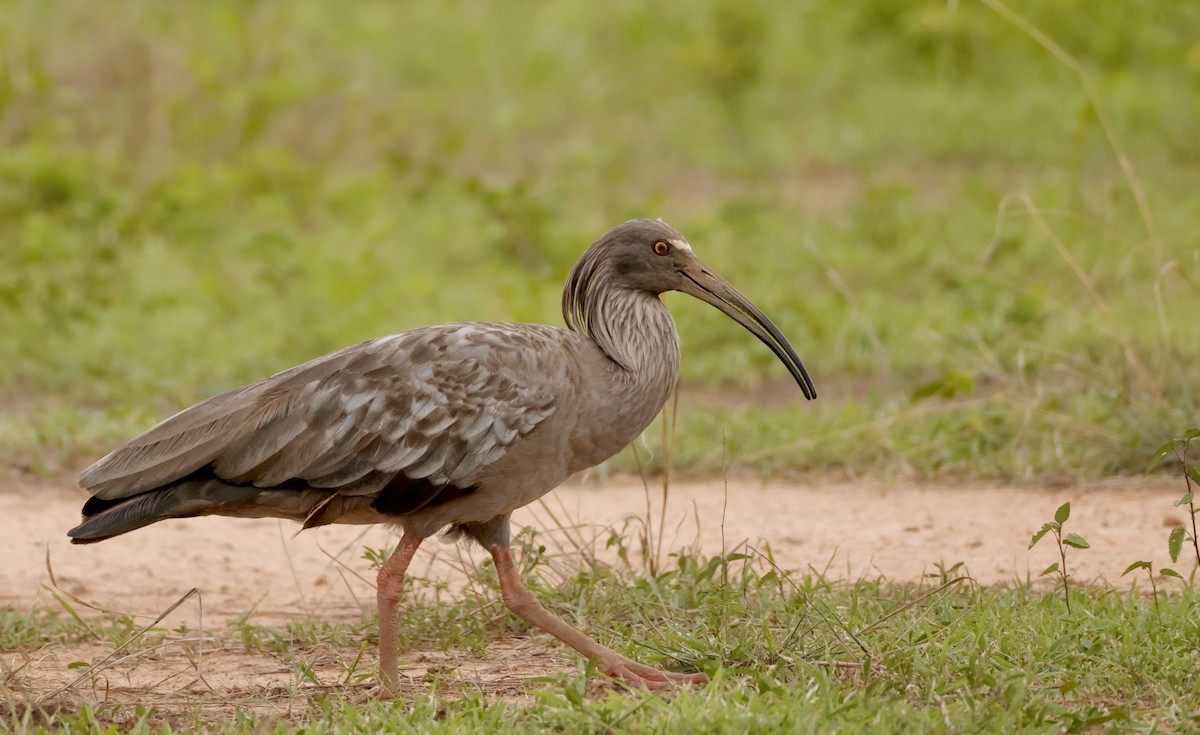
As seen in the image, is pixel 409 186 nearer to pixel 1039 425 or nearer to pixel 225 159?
pixel 225 159

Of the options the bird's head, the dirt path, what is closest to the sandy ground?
the dirt path

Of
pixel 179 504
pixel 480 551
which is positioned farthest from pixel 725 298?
pixel 480 551

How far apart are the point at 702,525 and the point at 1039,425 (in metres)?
1.77

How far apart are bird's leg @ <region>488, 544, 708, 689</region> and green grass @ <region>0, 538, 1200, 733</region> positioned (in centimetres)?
8

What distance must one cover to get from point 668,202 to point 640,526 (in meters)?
6.18

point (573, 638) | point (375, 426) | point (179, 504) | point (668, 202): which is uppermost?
point (668, 202)

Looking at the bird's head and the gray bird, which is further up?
the bird's head

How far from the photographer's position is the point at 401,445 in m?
4.49

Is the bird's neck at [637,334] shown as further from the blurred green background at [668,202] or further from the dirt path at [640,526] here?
the blurred green background at [668,202]

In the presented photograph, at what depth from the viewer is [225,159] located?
11.7 metres

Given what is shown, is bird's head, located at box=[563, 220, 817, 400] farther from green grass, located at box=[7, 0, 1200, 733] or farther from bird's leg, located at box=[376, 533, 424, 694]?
bird's leg, located at box=[376, 533, 424, 694]

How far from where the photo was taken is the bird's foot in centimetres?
438

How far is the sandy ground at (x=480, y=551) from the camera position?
491 centimetres

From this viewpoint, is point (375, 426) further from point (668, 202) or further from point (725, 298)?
point (668, 202)
